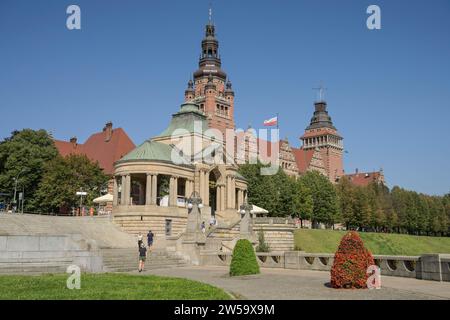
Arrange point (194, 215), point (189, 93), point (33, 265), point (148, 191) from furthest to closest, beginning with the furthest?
point (189, 93)
point (148, 191)
point (194, 215)
point (33, 265)

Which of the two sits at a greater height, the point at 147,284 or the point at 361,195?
the point at 361,195

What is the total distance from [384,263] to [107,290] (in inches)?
535

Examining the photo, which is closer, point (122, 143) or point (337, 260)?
point (337, 260)

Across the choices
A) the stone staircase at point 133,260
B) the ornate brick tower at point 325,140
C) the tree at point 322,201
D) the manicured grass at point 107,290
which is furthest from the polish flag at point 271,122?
the ornate brick tower at point 325,140

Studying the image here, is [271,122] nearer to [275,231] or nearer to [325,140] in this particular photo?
[275,231]

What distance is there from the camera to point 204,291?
14711 millimetres

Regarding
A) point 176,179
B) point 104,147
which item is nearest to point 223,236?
point 176,179

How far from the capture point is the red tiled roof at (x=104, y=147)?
75.9 meters

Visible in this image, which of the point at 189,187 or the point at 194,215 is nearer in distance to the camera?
the point at 194,215

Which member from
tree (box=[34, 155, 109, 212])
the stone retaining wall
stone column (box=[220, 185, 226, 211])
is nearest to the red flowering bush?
the stone retaining wall

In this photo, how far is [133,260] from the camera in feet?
97.2

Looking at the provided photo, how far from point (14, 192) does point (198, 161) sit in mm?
23617
